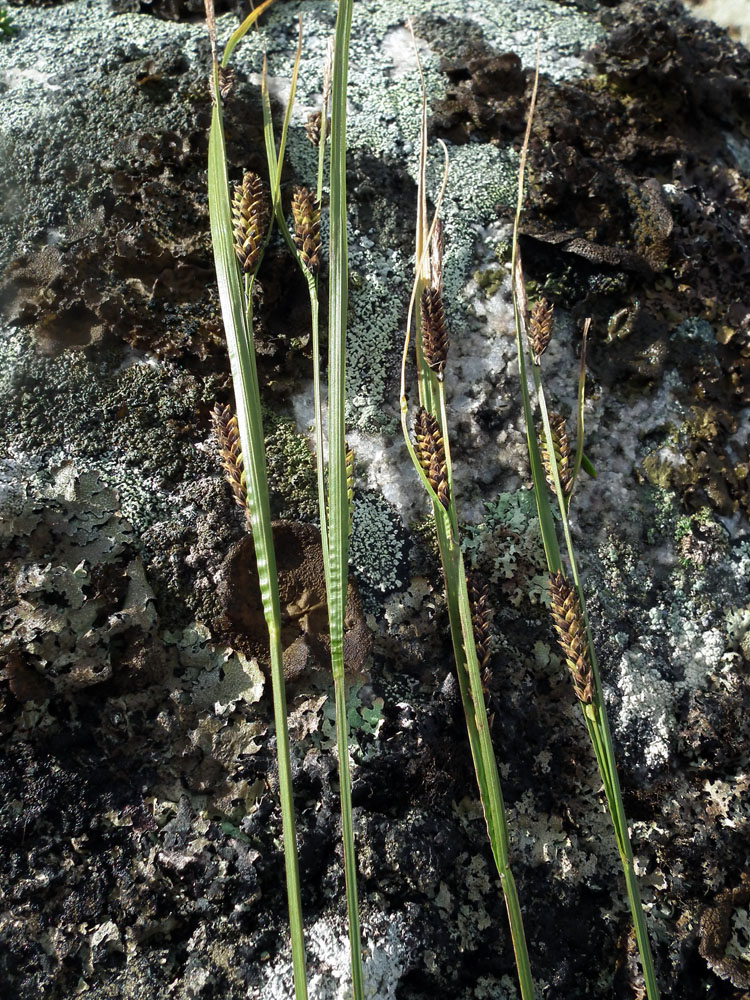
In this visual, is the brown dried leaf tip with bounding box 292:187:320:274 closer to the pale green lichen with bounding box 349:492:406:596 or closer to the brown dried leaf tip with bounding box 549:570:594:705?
the pale green lichen with bounding box 349:492:406:596

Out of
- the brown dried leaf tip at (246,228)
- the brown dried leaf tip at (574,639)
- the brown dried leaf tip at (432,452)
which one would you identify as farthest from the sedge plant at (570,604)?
the brown dried leaf tip at (246,228)

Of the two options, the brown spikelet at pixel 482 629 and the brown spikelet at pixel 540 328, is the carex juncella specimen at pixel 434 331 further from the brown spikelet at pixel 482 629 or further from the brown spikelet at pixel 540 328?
the brown spikelet at pixel 482 629

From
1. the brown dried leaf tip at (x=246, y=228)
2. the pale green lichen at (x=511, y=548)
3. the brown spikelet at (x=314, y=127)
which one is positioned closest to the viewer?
the brown dried leaf tip at (x=246, y=228)

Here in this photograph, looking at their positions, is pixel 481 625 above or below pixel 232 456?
below

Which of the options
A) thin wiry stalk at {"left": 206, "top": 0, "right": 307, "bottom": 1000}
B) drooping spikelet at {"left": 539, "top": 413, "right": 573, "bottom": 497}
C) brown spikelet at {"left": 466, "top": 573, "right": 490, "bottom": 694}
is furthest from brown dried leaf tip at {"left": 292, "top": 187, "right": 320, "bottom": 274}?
brown spikelet at {"left": 466, "top": 573, "right": 490, "bottom": 694}

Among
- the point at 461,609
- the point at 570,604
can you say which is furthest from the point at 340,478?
the point at 570,604

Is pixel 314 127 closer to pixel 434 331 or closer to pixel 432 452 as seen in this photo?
pixel 434 331
